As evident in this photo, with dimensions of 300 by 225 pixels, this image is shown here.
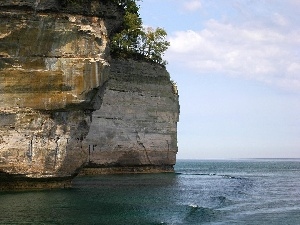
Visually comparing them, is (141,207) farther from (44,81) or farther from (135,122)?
(135,122)

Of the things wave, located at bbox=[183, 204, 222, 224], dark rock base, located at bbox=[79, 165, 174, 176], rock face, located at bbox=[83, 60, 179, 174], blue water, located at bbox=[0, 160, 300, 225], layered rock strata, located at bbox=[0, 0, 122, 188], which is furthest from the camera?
rock face, located at bbox=[83, 60, 179, 174]

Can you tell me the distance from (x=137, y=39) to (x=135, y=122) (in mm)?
12664

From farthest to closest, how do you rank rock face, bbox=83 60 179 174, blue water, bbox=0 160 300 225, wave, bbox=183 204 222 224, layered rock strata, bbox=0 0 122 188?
rock face, bbox=83 60 179 174 < layered rock strata, bbox=0 0 122 188 < wave, bbox=183 204 222 224 < blue water, bbox=0 160 300 225

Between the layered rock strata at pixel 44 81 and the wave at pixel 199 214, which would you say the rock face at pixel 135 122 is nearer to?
the layered rock strata at pixel 44 81

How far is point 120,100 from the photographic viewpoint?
48844 mm

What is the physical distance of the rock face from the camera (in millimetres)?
47531

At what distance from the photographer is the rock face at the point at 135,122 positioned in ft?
156

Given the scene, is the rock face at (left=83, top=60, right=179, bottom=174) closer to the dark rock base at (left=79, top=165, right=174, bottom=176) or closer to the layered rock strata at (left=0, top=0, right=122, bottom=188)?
the dark rock base at (left=79, top=165, right=174, bottom=176)

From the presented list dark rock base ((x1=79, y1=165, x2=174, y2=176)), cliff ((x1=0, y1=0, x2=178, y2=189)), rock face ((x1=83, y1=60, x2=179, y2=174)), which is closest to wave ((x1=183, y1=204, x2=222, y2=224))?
cliff ((x1=0, y1=0, x2=178, y2=189))

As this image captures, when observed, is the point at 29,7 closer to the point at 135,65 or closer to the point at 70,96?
the point at 70,96

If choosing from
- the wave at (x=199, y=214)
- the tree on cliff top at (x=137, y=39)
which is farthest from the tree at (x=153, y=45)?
the wave at (x=199, y=214)

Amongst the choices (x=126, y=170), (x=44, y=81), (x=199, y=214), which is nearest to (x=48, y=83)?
(x=44, y=81)

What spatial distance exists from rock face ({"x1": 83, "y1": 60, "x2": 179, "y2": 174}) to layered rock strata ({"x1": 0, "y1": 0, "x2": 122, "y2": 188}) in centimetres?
1829

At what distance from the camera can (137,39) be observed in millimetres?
58594
